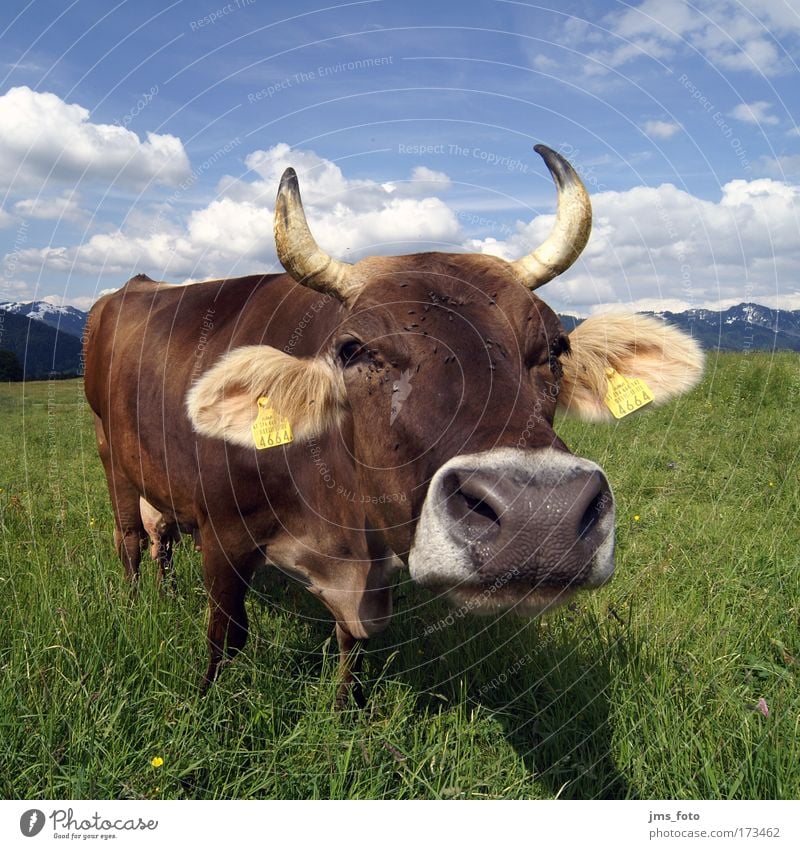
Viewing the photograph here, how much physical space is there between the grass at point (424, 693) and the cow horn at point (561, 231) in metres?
1.92

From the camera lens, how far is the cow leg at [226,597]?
4.01 m

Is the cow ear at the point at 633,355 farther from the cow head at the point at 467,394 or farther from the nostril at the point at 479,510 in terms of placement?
the nostril at the point at 479,510

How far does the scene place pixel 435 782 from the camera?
3.00m

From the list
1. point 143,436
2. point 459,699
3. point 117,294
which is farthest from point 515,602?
point 117,294

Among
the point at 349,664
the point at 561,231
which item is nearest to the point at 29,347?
the point at 349,664

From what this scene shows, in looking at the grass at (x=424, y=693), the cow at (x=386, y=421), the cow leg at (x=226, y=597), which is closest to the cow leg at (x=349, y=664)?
the cow at (x=386, y=421)

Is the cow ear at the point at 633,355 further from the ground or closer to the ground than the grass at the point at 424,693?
further from the ground

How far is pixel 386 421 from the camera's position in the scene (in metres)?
2.69

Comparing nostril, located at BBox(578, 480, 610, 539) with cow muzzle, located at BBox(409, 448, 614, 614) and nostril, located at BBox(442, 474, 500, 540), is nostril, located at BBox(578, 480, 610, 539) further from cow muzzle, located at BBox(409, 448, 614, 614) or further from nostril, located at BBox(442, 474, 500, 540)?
nostril, located at BBox(442, 474, 500, 540)

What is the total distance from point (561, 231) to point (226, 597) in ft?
9.35

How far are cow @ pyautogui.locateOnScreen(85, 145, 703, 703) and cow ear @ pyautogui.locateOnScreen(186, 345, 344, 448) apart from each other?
10 millimetres

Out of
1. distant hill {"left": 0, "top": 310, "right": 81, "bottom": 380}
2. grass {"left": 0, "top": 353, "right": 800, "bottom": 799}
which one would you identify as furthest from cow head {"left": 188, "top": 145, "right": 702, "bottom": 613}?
distant hill {"left": 0, "top": 310, "right": 81, "bottom": 380}
